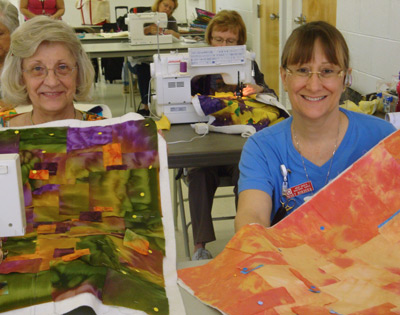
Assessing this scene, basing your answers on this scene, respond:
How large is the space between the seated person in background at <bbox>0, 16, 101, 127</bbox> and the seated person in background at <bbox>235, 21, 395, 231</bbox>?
0.76 m

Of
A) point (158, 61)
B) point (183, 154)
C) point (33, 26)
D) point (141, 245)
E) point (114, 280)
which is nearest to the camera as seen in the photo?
point (114, 280)

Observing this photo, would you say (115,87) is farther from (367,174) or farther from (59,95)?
(367,174)

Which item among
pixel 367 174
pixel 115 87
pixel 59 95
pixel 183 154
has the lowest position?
pixel 115 87

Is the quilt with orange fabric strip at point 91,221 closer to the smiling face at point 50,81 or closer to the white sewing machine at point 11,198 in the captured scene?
the white sewing machine at point 11,198

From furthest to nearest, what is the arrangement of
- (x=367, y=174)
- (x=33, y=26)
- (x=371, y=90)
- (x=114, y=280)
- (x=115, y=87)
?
(x=115, y=87)
(x=371, y=90)
(x=33, y=26)
(x=367, y=174)
(x=114, y=280)

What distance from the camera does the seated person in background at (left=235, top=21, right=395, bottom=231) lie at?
5.21ft

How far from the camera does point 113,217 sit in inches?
53.6

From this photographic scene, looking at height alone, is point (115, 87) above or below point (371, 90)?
below

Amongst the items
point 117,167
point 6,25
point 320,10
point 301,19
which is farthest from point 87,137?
point 301,19

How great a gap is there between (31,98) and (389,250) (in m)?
1.38

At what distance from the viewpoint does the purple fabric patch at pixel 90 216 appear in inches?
53.4

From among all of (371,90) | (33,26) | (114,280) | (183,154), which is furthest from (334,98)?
(371,90)

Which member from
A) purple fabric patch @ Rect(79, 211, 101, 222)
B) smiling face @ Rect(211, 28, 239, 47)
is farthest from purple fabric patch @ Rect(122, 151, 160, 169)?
smiling face @ Rect(211, 28, 239, 47)

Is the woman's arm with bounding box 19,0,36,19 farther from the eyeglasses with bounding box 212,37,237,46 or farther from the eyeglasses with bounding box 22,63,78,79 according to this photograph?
the eyeglasses with bounding box 22,63,78,79
